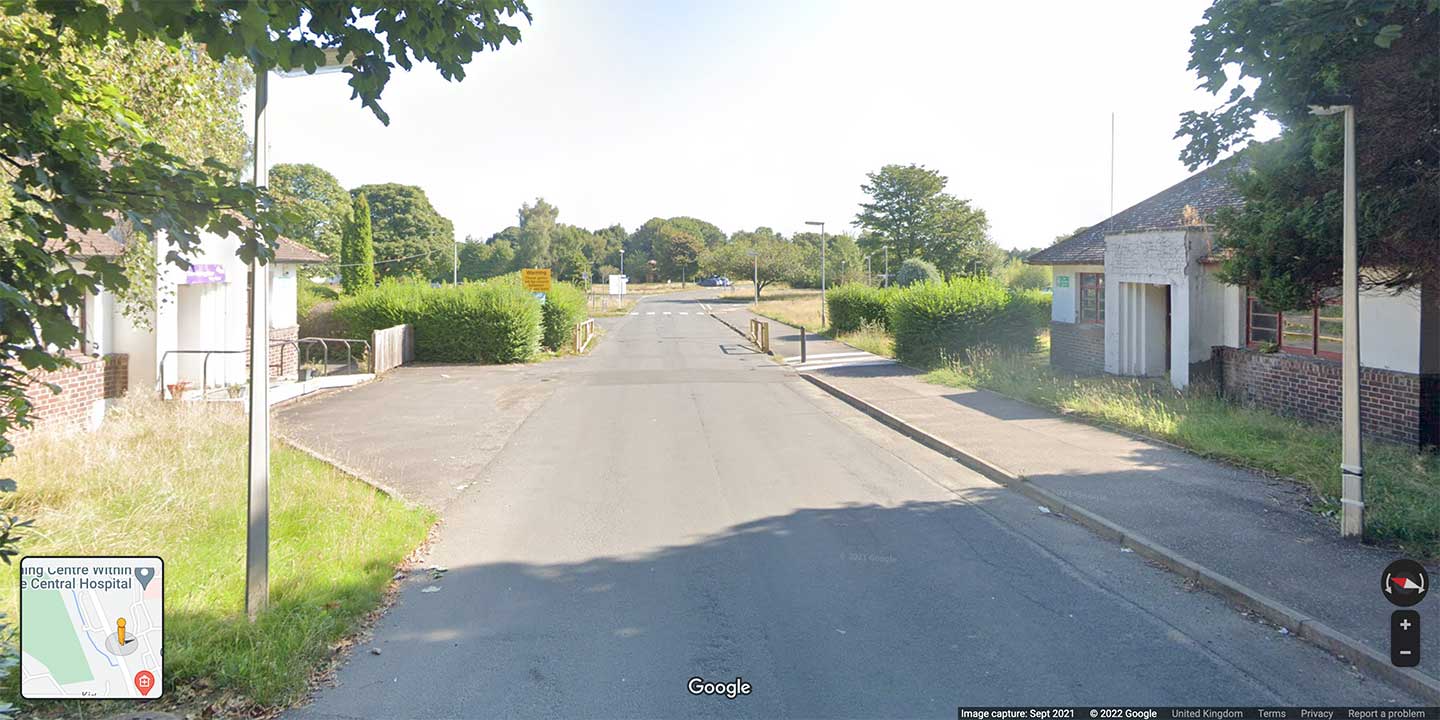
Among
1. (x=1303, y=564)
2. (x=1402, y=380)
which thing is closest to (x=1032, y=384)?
(x=1402, y=380)

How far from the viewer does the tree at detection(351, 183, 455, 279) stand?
82062 millimetres

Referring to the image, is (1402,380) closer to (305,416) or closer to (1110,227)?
(1110,227)

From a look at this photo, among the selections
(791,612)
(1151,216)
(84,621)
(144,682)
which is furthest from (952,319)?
(84,621)

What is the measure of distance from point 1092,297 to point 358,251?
38.8m

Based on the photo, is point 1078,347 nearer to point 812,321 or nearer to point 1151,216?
point 1151,216

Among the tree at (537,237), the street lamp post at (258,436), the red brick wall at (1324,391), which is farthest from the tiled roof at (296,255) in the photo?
the tree at (537,237)

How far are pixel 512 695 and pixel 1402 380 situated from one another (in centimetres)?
1144

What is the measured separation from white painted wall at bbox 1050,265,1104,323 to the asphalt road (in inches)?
510

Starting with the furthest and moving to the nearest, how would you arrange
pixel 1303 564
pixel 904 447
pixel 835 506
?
1. pixel 904 447
2. pixel 835 506
3. pixel 1303 564

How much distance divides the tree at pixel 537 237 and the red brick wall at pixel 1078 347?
79.2 metres

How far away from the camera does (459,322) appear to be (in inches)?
1207

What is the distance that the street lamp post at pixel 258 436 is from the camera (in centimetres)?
597

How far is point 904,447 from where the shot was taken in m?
14.2

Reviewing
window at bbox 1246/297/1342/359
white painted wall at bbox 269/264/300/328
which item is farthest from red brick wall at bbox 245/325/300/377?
window at bbox 1246/297/1342/359
